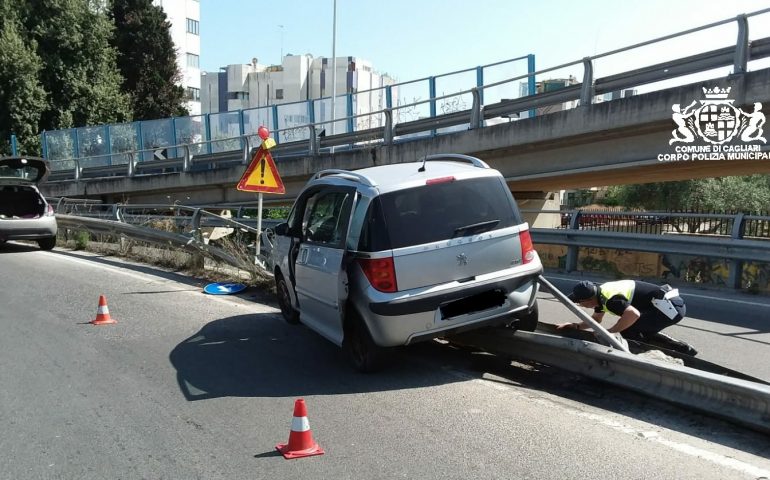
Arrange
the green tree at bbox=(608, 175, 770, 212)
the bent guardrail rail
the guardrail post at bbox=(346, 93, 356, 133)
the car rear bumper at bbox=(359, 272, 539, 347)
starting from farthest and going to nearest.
A: the green tree at bbox=(608, 175, 770, 212)
the guardrail post at bbox=(346, 93, 356, 133)
the car rear bumper at bbox=(359, 272, 539, 347)
the bent guardrail rail

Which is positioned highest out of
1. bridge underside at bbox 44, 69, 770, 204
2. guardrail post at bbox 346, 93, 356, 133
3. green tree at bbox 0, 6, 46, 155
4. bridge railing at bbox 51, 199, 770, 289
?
green tree at bbox 0, 6, 46, 155

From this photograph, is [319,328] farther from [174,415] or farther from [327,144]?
[327,144]

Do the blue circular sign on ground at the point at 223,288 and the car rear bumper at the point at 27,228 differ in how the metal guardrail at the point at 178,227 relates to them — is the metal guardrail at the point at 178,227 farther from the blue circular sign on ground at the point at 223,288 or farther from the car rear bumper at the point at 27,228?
the car rear bumper at the point at 27,228

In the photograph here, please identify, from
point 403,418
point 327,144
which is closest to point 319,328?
point 403,418

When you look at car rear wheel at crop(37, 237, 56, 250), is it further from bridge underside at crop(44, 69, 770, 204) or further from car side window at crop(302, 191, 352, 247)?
car side window at crop(302, 191, 352, 247)

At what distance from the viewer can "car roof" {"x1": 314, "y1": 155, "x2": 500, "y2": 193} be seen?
5.65m

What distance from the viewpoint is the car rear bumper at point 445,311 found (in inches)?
208

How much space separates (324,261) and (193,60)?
80559 millimetres

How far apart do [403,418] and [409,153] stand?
1215 centimetres

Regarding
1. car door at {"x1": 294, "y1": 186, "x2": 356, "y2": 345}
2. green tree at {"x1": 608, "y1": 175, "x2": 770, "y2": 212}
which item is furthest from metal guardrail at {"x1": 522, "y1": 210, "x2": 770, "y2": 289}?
green tree at {"x1": 608, "y1": 175, "x2": 770, "y2": 212}

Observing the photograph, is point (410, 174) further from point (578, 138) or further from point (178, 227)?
point (178, 227)

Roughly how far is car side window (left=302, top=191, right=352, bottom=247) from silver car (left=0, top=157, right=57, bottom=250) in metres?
10.8

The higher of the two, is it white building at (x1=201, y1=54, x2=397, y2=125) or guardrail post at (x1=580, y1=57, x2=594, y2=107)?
white building at (x1=201, y1=54, x2=397, y2=125)

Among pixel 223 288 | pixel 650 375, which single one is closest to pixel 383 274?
pixel 650 375
